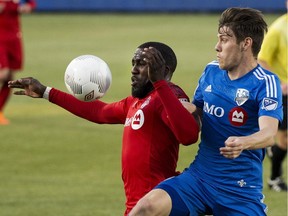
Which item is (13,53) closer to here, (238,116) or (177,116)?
(238,116)

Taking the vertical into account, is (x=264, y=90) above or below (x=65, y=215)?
above

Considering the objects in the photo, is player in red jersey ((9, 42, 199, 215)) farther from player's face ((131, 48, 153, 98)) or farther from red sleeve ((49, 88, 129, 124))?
red sleeve ((49, 88, 129, 124))

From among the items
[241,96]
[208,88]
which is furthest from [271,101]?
[208,88]

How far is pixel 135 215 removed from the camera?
6.44 metres

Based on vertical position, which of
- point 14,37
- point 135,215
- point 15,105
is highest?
point 135,215

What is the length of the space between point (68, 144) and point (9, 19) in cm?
395

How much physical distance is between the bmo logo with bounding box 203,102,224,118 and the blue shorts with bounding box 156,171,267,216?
507mm

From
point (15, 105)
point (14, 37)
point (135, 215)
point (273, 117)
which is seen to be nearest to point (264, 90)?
point (273, 117)

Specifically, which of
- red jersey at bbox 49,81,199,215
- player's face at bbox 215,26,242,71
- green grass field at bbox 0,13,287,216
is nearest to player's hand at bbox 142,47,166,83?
red jersey at bbox 49,81,199,215

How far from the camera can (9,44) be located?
17.0 metres

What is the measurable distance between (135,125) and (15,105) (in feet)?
39.3

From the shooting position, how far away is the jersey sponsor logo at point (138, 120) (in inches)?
274

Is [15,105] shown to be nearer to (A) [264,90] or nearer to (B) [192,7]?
(A) [264,90]

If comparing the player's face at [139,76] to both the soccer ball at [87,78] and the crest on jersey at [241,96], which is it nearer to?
the soccer ball at [87,78]
